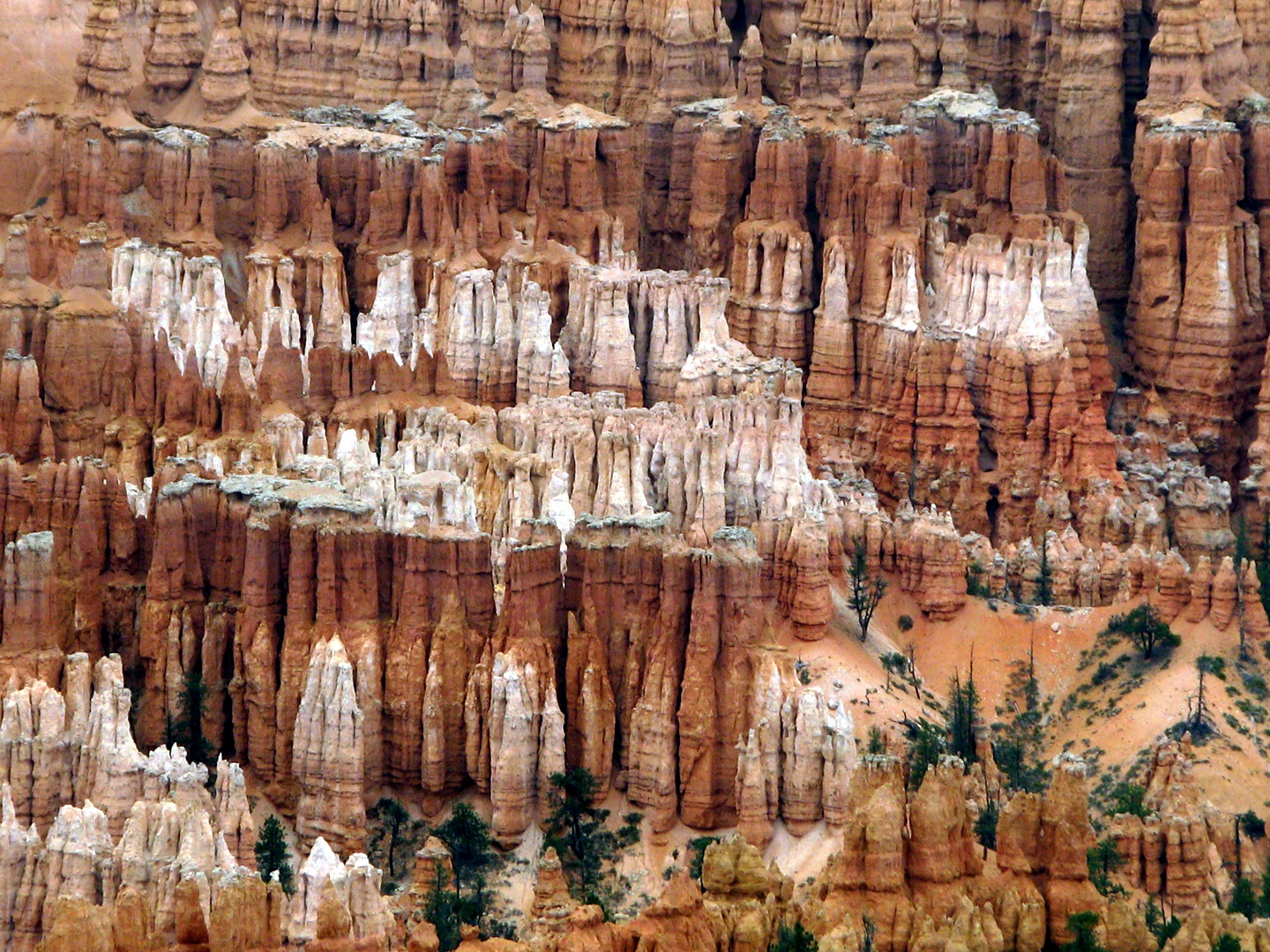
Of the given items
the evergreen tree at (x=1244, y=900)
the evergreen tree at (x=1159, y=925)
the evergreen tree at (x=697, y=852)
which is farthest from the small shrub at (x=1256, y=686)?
the evergreen tree at (x=697, y=852)

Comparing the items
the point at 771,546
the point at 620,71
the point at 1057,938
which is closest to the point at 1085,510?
the point at 771,546

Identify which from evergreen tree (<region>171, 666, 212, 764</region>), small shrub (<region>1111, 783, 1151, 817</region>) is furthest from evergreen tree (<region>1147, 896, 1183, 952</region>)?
evergreen tree (<region>171, 666, 212, 764</region>)

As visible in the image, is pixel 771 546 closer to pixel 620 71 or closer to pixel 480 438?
pixel 480 438

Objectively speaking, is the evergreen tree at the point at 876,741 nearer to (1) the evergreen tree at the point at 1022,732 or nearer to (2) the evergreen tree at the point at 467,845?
(1) the evergreen tree at the point at 1022,732

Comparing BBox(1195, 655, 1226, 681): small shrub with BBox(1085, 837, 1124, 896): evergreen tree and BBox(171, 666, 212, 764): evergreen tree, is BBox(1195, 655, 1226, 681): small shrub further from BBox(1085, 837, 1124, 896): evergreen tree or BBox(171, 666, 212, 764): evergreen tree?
BBox(171, 666, 212, 764): evergreen tree

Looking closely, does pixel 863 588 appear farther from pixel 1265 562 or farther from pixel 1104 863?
pixel 1104 863

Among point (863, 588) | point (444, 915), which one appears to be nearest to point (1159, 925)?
point (444, 915)
